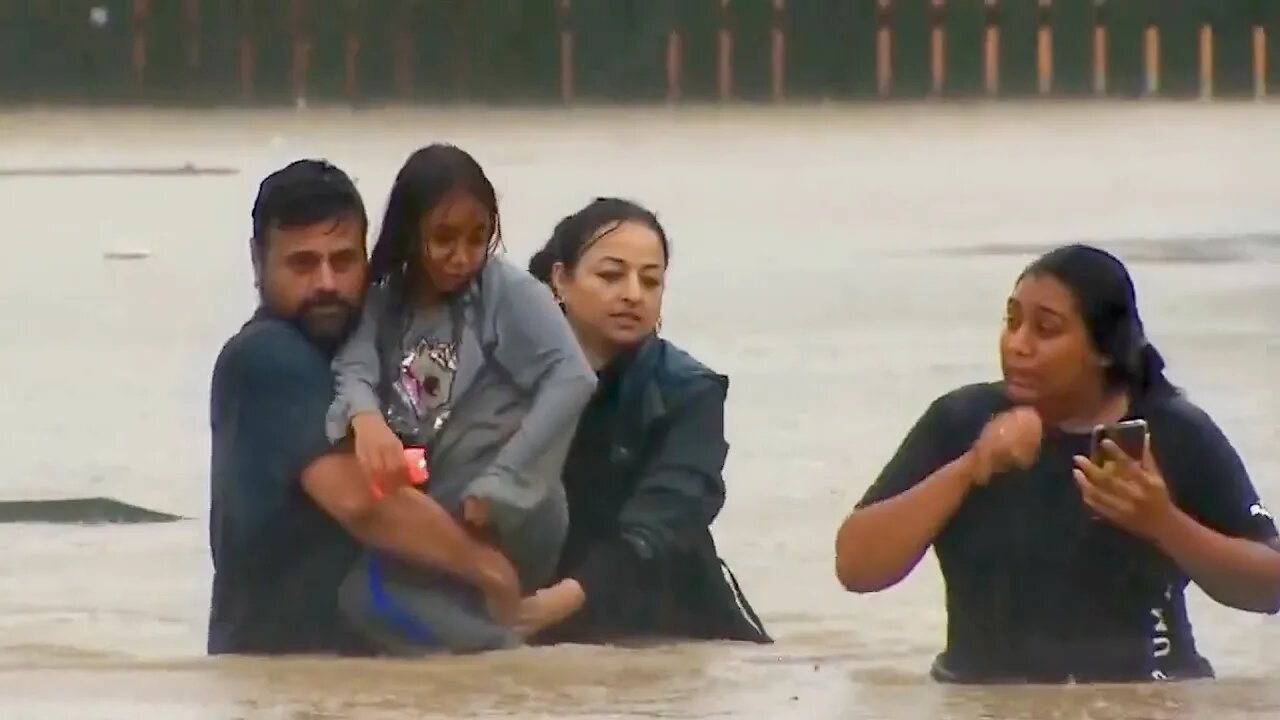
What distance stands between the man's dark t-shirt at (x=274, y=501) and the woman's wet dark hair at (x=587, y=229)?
0.50 meters

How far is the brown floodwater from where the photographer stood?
4.66 metres

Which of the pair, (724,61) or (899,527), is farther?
(724,61)

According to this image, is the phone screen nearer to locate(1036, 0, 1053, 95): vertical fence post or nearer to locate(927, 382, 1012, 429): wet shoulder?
locate(927, 382, 1012, 429): wet shoulder

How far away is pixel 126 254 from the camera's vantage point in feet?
38.0

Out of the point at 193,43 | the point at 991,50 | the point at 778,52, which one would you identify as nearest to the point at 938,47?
the point at 991,50

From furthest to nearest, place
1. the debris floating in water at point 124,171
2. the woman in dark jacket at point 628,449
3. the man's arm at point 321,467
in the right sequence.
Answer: the debris floating in water at point 124,171 < the woman in dark jacket at point 628,449 < the man's arm at point 321,467

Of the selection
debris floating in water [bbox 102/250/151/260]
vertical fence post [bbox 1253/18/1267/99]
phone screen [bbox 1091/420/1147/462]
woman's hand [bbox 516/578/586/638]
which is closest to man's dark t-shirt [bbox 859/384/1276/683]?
phone screen [bbox 1091/420/1147/462]

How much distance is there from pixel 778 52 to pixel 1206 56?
3193 mm

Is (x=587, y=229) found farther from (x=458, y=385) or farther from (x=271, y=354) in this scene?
(x=271, y=354)

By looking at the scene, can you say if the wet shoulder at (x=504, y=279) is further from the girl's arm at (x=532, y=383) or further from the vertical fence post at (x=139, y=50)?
the vertical fence post at (x=139, y=50)

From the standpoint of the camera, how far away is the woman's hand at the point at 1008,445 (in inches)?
167

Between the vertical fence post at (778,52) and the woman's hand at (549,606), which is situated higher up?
the vertical fence post at (778,52)

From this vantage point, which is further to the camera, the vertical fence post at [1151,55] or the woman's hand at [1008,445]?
the vertical fence post at [1151,55]

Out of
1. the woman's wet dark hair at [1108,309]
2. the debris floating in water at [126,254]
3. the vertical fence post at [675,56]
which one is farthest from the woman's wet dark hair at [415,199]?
the vertical fence post at [675,56]
